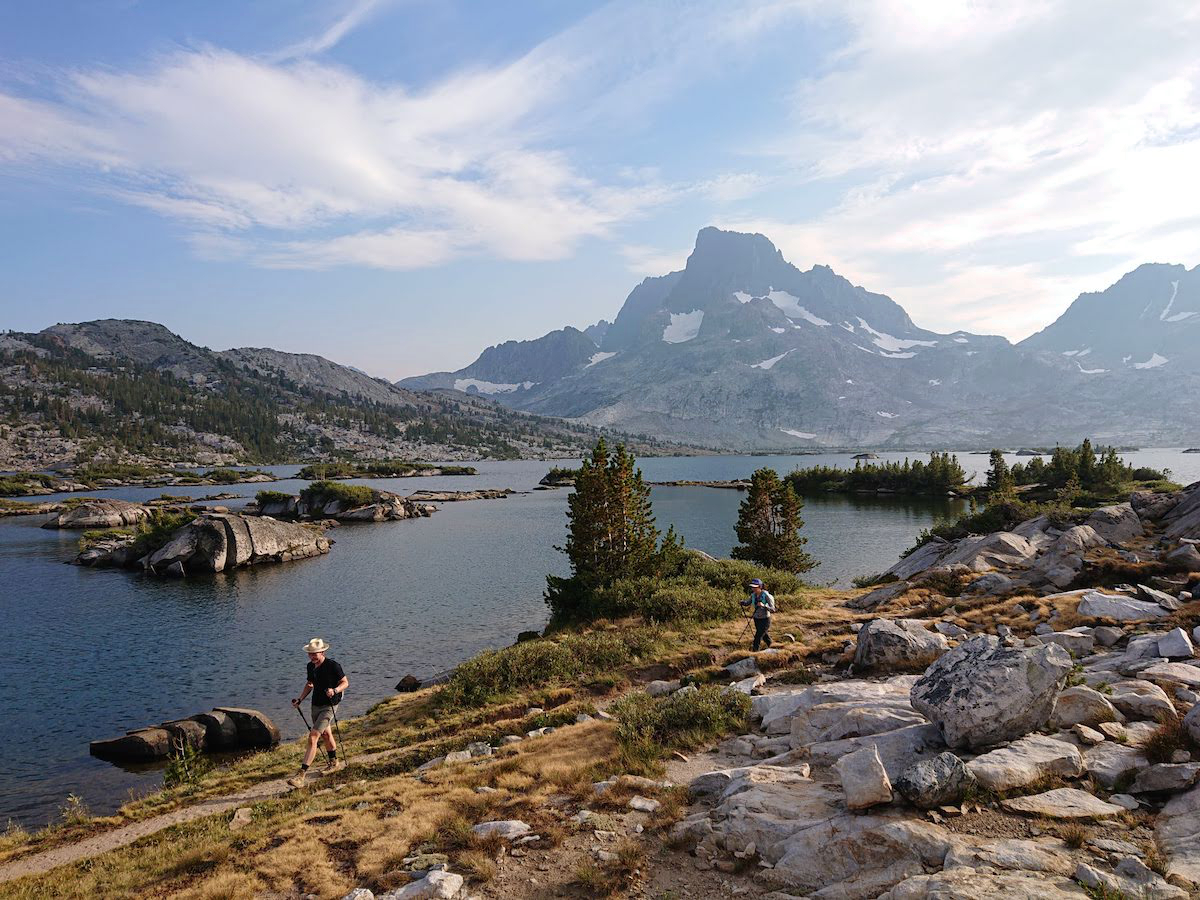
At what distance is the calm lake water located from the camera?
27.3 meters

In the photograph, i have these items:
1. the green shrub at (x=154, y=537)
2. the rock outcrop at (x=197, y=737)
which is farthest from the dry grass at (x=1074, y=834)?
the green shrub at (x=154, y=537)

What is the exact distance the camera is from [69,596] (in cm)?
5425

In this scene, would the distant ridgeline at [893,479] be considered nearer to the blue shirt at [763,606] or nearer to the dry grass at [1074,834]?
the blue shirt at [763,606]

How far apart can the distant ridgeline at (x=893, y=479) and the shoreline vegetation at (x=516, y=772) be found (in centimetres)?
11106

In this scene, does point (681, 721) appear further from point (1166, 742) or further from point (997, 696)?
point (1166, 742)

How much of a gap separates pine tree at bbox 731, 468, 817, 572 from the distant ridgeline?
83.6 metres

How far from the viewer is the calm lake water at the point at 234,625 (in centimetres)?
2729

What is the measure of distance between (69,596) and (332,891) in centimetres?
6087

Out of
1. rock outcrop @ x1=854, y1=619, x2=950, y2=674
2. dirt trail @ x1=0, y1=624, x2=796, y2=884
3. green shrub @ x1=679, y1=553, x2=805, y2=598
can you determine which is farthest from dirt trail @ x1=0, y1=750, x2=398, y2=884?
green shrub @ x1=679, y1=553, x2=805, y2=598

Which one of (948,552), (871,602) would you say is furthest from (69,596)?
(948,552)

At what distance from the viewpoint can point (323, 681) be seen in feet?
59.7

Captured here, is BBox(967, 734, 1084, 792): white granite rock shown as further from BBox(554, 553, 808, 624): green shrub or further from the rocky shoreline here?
the rocky shoreline

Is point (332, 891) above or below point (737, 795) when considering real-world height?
below

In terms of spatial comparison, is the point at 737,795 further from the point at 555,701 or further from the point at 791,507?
the point at 791,507
